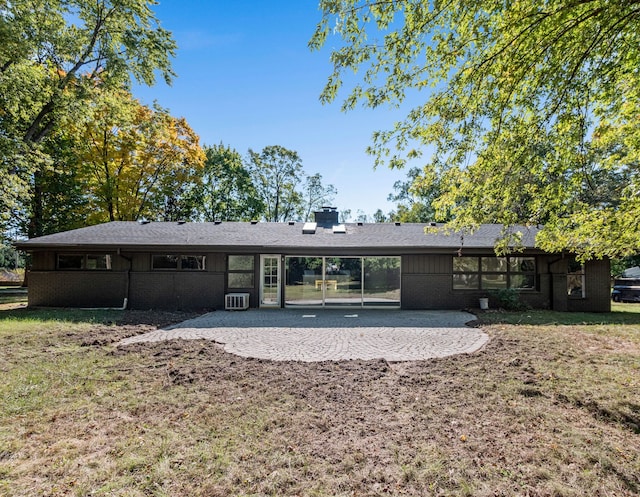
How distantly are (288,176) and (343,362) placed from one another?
99.7 feet

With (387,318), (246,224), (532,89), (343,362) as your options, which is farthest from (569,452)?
(246,224)

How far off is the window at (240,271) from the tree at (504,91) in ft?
28.2

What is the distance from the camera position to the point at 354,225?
16359mm

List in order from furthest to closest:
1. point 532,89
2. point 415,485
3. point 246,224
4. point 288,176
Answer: point 288,176
point 246,224
point 532,89
point 415,485

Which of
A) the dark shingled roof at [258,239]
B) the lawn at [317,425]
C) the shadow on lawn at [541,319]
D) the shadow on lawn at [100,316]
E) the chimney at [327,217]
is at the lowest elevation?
the shadow on lawn at [100,316]

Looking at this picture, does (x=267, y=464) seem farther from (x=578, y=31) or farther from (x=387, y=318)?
(x=387, y=318)

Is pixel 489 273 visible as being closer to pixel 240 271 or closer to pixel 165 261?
pixel 240 271

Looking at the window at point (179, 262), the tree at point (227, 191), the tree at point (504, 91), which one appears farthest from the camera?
the tree at point (227, 191)

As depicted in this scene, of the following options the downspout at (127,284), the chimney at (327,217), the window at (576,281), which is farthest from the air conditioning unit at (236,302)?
the window at (576,281)

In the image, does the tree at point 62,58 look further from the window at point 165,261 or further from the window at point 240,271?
the window at point 240,271

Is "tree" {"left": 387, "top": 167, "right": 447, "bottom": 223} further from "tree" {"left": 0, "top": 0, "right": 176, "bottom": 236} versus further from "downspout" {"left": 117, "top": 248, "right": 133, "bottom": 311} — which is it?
"downspout" {"left": 117, "top": 248, "right": 133, "bottom": 311}

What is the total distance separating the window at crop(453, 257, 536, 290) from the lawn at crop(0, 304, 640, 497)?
21.6 ft

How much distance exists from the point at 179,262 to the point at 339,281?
19.6 ft

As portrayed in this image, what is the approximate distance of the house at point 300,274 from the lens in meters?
12.4
